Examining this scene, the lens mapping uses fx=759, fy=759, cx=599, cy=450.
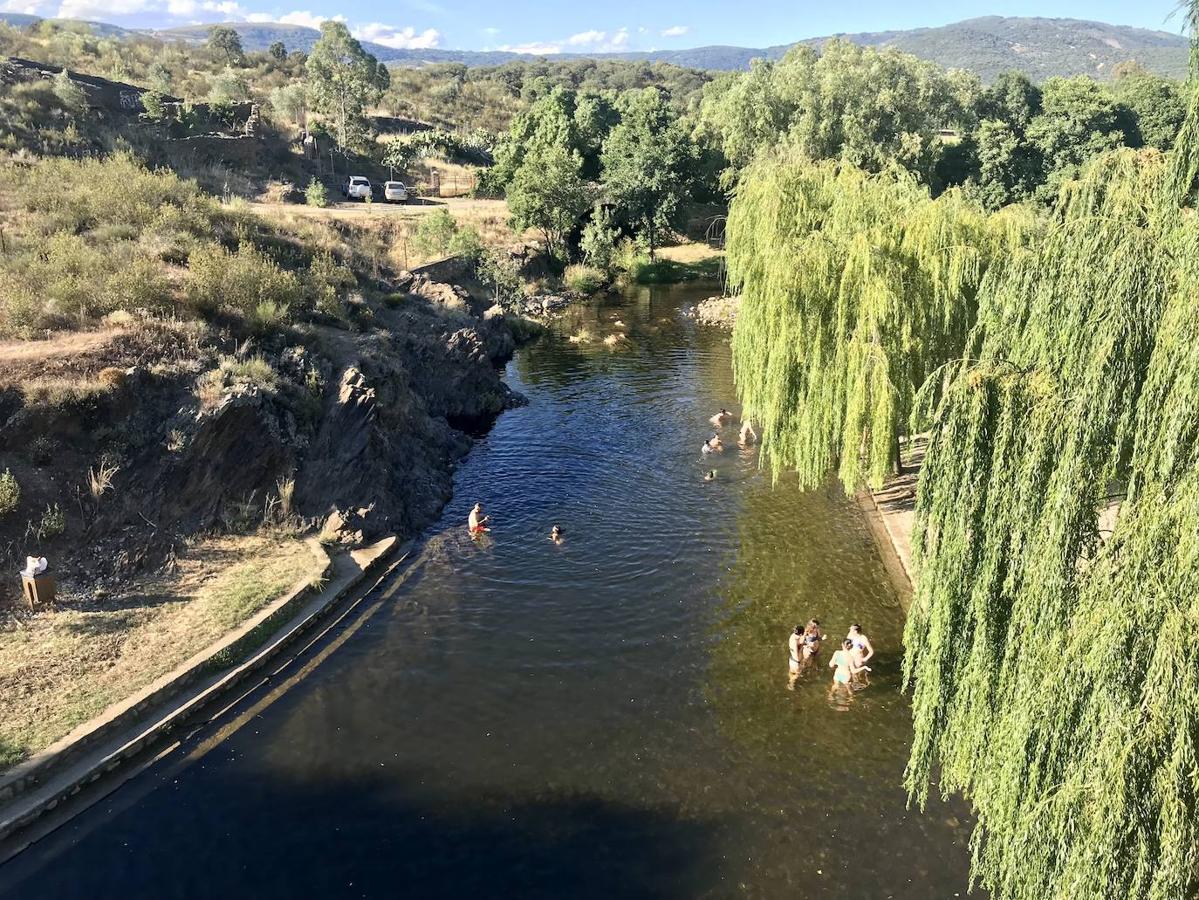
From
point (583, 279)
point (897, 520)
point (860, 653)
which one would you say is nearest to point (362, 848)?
point (860, 653)

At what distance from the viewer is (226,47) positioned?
314ft

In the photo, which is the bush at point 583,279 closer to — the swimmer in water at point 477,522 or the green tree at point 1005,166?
the green tree at point 1005,166

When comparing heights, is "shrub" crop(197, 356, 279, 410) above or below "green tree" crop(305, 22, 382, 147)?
below

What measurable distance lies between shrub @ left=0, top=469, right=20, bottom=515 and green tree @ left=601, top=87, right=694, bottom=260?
1958 inches

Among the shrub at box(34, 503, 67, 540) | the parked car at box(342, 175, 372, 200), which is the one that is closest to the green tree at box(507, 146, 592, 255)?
the parked car at box(342, 175, 372, 200)

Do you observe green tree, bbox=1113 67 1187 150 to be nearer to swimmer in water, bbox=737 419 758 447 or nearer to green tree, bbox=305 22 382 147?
swimmer in water, bbox=737 419 758 447

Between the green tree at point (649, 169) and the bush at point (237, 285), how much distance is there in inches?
1519

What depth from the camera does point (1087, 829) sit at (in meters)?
7.12

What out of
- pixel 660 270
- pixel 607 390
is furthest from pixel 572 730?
pixel 660 270

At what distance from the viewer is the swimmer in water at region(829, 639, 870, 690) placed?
15.2 m

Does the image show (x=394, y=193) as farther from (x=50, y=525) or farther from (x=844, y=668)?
(x=844, y=668)

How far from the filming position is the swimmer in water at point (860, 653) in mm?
15234

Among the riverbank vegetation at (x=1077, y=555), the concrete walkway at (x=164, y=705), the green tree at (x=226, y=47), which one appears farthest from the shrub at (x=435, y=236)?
the green tree at (x=226, y=47)

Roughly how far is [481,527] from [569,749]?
29.6 feet
